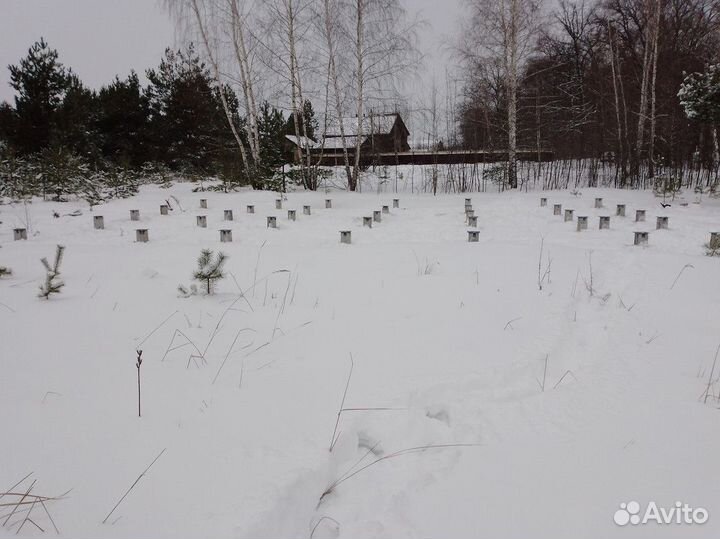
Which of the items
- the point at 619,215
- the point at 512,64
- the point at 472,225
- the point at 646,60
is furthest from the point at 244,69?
the point at 646,60

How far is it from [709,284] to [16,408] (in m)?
5.39

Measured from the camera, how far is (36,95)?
1345 cm

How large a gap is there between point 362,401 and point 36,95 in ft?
53.7

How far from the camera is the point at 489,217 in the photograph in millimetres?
9250

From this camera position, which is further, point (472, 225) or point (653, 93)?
point (653, 93)

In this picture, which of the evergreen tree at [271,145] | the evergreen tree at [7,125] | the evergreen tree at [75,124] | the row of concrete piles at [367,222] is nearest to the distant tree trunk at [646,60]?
the row of concrete piles at [367,222]

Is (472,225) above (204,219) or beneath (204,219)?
beneath

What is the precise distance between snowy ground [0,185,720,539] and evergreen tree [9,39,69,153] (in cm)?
1187

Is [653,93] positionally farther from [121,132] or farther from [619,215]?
[121,132]

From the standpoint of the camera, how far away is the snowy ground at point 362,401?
1.46 m

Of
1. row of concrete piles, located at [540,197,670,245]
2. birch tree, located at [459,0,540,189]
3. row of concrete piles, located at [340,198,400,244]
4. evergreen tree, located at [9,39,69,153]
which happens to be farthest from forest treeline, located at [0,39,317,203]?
row of concrete piles, located at [540,197,670,245]

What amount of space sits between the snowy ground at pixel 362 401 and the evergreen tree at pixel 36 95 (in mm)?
11871

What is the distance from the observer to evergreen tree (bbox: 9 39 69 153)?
525 inches

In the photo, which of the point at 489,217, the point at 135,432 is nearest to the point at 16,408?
the point at 135,432
